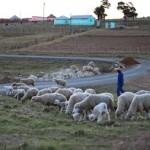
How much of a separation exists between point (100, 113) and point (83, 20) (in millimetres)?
146397

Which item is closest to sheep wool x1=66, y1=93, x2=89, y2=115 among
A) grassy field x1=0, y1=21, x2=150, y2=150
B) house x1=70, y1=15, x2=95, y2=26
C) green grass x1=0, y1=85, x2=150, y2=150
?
grassy field x1=0, y1=21, x2=150, y2=150

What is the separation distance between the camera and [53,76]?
4750 centimetres

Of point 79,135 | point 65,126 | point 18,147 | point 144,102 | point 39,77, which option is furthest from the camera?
point 39,77

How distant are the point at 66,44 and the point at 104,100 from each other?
6790 cm

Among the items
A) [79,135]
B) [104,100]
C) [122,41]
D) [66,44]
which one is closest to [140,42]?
[122,41]

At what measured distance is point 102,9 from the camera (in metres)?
182

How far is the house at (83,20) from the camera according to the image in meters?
160

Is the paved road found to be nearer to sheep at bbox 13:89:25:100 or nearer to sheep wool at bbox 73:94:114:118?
sheep at bbox 13:89:25:100

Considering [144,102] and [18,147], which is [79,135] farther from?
[144,102]

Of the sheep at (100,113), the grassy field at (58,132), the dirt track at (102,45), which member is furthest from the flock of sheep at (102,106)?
the dirt track at (102,45)

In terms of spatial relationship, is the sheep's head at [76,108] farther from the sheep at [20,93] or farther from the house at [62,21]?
the house at [62,21]

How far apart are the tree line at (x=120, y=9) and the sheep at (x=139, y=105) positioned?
527 ft

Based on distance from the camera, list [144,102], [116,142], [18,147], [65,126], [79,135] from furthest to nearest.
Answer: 1. [144,102]
2. [65,126]
3. [79,135]
4. [116,142]
5. [18,147]

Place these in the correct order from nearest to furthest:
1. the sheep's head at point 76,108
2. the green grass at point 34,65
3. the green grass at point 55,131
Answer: the green grass at point 55,131 < the sheep's head at point 76,108 < the green grass at point 34,65
